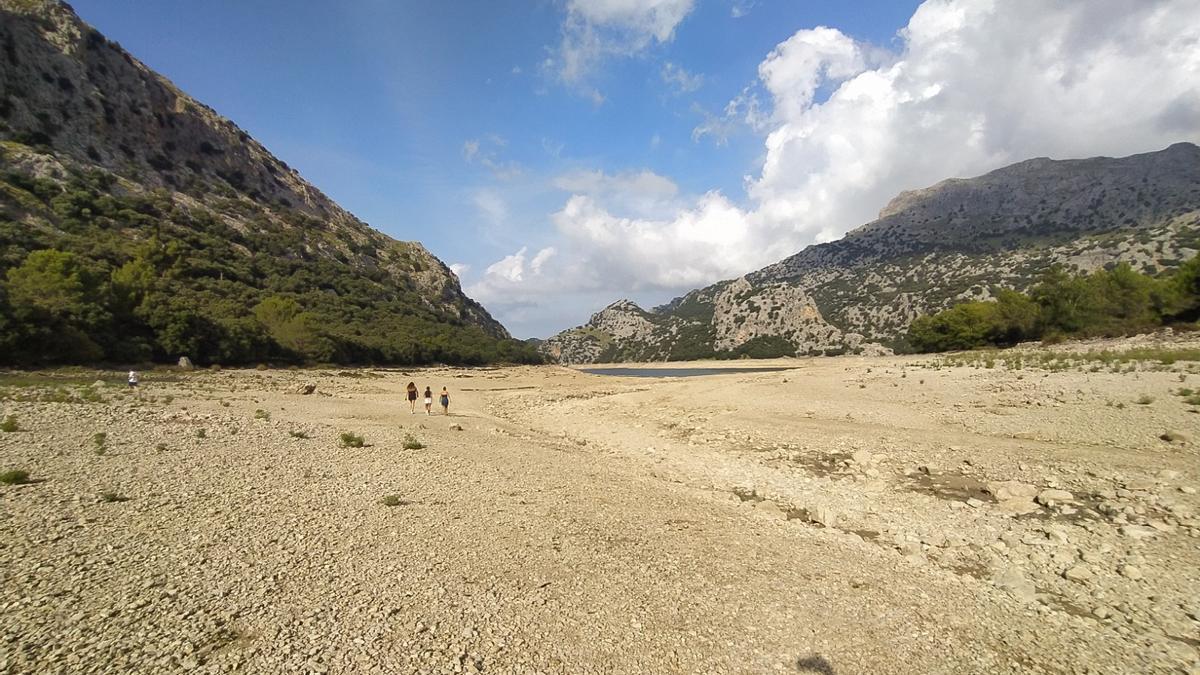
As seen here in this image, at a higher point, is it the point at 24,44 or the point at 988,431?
the point at 24,44

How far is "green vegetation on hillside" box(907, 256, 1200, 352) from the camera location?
4825cm

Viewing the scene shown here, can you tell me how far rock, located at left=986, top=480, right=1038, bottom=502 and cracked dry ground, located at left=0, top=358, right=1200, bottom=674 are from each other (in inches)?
8.7

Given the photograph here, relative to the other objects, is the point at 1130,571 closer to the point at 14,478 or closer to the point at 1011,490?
the point at 1011,490

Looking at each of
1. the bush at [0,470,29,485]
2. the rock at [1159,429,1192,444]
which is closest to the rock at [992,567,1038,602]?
the rock at [1159,429,1192,444]

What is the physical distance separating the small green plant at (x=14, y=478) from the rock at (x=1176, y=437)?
1139 inches

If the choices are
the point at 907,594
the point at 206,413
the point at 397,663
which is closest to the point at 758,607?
the point at 907,594

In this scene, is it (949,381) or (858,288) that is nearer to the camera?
(949,381)

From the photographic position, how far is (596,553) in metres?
9.23

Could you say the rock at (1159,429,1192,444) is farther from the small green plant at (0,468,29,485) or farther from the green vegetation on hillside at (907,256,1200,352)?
the green vegetation on hillside at (907,256,1200,352)

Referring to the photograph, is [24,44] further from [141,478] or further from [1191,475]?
[1191,475]

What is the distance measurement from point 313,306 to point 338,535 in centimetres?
9638

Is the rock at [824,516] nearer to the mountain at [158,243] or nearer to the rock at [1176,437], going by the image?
the rock at [1176,437]

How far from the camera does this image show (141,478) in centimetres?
1106

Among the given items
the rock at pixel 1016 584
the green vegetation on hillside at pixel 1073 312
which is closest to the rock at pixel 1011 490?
the rock at pixel 1016 584
